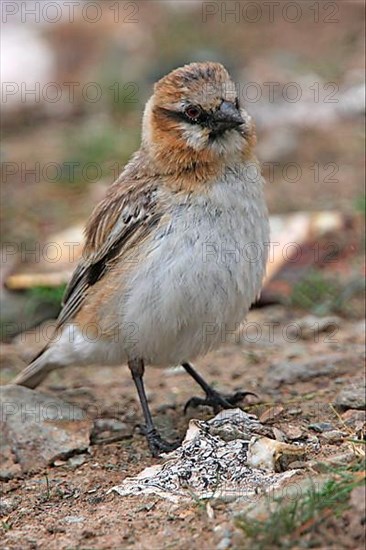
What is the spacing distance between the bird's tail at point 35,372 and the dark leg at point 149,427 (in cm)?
66

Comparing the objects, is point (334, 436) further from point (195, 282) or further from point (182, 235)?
point (182, 235)

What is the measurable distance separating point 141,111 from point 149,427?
6.59 meters

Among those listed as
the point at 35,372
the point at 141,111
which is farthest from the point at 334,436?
the point at 141,111

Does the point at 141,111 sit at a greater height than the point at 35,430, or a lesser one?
greater

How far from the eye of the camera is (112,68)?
1306 centimetres

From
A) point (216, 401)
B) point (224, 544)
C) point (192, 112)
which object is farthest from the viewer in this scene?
point (216, 401)

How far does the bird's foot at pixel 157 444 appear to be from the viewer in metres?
6.12

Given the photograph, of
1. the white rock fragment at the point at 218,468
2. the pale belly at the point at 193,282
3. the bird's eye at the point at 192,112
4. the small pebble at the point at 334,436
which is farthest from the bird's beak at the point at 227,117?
the small pebble at the point at 334,436

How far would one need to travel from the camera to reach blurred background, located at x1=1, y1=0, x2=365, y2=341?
862cm

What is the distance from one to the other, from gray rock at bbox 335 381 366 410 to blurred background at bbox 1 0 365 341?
66.5 inches

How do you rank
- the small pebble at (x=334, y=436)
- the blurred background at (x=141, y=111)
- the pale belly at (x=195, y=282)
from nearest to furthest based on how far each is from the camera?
1. the small pebble at (x=334, y=436)
2. the pale belly at (x=195, y=282)
3. the blurred background at (x=141, y=111)

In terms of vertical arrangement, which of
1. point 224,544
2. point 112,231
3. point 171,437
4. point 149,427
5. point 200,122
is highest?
point 200,122

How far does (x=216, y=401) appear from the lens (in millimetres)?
6758

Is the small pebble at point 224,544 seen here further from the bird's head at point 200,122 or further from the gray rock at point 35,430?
the bird's head at point 200,122
